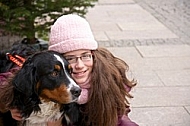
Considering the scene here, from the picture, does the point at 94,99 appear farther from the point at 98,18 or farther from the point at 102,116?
the point at 98,18

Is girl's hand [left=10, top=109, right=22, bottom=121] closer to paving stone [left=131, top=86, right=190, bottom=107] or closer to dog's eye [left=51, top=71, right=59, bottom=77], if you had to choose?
dog's eye [left=51, top=71, right=59, bottom=77]

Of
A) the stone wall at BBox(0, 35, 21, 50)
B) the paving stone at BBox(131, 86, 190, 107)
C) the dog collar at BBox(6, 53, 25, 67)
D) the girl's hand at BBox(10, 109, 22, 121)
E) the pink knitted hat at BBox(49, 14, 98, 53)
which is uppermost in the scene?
the pink knitted hat at BBox(49, 14, 98, 53)

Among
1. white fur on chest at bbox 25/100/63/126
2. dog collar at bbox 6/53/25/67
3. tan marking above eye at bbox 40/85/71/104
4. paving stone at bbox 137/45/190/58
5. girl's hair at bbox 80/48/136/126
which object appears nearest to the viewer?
tan marking above eye at bbox 40/85/71/104

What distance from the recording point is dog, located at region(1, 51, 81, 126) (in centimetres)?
352

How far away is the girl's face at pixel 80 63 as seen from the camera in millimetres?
3771

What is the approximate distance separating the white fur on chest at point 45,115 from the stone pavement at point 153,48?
1.87m

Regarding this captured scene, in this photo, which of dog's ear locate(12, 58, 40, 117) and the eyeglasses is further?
the eyeglasses

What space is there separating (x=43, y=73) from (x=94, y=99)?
0.58 metres

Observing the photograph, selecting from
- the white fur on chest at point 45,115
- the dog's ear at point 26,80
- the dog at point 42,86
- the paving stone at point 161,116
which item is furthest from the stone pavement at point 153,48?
the dog's ear at point 26,80

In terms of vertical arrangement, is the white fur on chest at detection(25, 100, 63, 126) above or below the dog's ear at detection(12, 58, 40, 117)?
below

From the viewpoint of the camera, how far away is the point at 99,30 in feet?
33.4

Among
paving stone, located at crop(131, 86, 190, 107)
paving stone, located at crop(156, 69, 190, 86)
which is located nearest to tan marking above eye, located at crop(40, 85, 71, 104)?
paving stone, located at crop(131, 86, 190, 107)

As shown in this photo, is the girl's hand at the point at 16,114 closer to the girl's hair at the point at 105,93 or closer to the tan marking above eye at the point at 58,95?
the tan marking above eye at the point at 58,95

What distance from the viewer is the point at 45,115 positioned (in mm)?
3834
